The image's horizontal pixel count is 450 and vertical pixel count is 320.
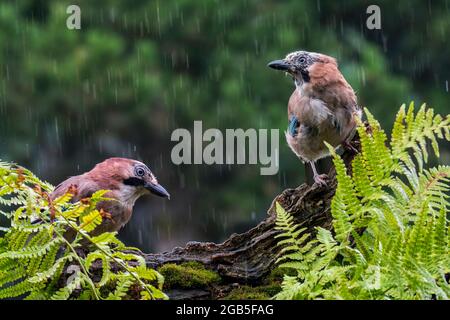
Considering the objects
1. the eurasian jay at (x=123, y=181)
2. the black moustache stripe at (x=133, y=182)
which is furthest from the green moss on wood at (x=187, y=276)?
the black moustache stripe at (x=133, y=182)

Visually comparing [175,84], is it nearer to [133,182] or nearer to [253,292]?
[133,182]

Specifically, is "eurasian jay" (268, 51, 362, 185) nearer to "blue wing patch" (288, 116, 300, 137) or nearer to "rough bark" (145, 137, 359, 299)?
"blue wing patch" (288, 116, 300, 137)

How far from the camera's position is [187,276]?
253cm

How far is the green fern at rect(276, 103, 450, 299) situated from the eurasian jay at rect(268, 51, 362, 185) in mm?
2320

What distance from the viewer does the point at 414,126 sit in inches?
70.4

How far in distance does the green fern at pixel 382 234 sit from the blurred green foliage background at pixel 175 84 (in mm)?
7810

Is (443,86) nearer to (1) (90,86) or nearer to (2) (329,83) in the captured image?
(1) (90,86)

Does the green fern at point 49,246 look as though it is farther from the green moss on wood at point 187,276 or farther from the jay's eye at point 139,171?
the jay's eye at point 139,171

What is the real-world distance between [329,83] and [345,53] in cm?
646

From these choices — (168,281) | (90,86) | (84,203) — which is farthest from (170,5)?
(84,203)

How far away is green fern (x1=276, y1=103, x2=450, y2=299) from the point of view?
1.55m
